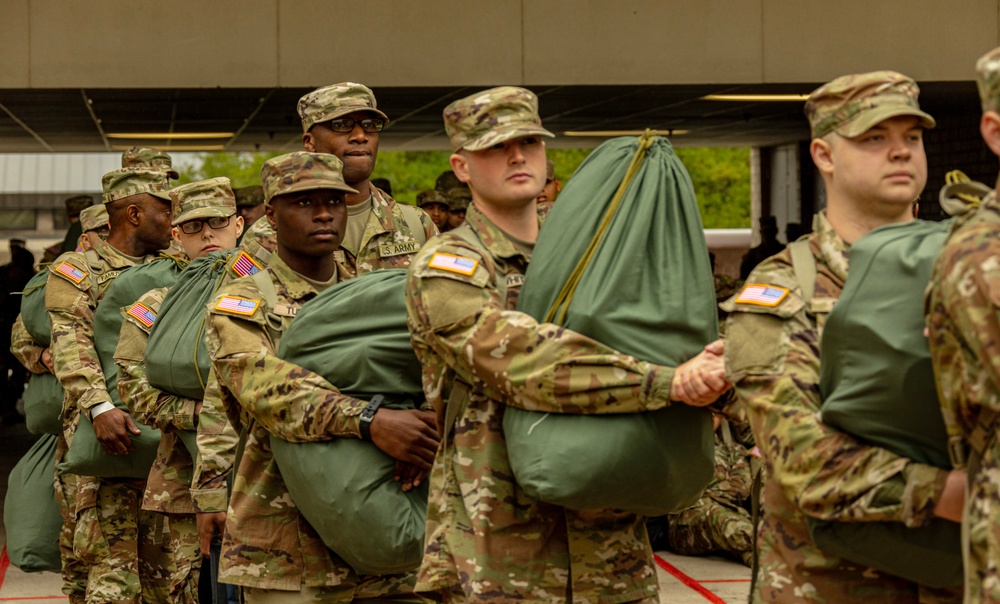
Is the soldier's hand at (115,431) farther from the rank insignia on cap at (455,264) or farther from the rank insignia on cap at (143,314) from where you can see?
the rank insignia on cap at (455,264)

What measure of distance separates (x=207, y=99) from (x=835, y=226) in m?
9.67

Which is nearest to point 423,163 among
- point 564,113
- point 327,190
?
point 564,113

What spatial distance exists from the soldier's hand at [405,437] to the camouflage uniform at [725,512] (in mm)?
4027

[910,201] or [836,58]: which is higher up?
[836,58]

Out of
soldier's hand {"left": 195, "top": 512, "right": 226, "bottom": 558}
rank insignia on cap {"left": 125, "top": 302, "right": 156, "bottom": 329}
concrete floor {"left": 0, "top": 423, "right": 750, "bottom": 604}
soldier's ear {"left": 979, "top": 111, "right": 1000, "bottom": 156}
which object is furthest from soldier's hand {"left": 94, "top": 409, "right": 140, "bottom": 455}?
soldier's ear {"left": 979, "top": 111, "right": 1000, "bottom": 156}

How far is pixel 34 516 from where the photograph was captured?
301 inches

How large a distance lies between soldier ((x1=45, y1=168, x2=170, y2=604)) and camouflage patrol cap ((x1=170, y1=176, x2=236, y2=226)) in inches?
17.7

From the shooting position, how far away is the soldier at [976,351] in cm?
251

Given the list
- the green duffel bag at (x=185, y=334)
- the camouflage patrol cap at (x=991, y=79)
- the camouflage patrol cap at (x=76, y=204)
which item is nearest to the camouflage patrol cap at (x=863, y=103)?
the camouflage patrol cap at (x=991, y=79)

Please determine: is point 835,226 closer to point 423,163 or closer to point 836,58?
point 836,58

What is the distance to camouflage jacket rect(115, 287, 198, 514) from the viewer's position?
19.9ft

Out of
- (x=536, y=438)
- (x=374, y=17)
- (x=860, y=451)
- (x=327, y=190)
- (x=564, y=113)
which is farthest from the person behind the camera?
(x=564, y=113)

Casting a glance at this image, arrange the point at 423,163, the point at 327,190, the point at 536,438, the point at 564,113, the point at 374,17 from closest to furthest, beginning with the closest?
the point at 536,438
the point at 327,190
the point at 374,17
the point at 564,113
the point at 423,163

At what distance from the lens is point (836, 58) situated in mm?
10859
